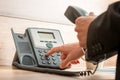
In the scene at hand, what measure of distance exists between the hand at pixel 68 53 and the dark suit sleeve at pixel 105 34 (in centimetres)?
20

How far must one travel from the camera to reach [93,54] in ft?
1.88

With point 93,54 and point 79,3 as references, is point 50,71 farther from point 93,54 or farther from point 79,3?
point 79,3

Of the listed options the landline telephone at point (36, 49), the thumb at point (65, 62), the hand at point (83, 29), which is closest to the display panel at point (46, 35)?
the landline telephone at point (36, 49)

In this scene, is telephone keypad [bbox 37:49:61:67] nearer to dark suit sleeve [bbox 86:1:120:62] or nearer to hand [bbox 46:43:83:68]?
hand [bbox 46:43:83:68]

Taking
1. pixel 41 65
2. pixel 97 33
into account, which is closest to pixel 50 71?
pixel 41 65

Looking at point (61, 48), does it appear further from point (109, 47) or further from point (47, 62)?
point (109, 47)

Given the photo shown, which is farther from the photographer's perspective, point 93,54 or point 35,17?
point 35,17

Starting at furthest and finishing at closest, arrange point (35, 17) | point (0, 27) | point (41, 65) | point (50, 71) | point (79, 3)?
point (79, 3) → point (35, 17) → point (0, 27) → point (41, 65) → point (50, 71)

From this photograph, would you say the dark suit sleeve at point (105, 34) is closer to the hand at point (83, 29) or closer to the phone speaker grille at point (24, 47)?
the hand at point (83, 29)

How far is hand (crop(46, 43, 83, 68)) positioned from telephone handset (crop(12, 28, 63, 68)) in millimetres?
32

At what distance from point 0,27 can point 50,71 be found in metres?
0.39

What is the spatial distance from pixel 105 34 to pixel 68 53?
34 centimetres

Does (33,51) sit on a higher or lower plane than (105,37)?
lower

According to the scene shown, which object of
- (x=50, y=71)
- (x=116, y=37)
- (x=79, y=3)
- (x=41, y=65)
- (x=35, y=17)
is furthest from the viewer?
(x=79, y=3)
